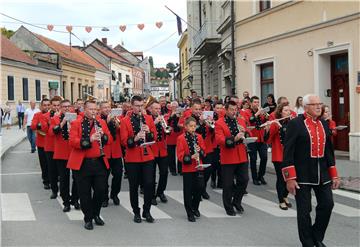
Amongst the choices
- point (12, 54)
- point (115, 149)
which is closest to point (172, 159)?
point (115, 149)

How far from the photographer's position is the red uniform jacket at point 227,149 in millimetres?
8485

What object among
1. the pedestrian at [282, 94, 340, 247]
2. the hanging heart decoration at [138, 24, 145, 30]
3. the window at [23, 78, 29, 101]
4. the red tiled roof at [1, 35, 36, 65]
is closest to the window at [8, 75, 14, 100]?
the red tiled roof at [1, 35, 36, 65]

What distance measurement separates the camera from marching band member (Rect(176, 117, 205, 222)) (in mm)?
8109

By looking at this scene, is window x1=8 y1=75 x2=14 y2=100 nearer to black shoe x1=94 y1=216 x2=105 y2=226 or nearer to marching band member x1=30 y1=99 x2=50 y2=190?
marching band member x1=30 y1=99 x2=50 y2=190

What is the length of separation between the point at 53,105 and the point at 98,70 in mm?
54837

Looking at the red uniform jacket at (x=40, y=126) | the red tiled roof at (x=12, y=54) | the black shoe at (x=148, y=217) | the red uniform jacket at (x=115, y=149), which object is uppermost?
the red tiled roof at (x=12, y=54)

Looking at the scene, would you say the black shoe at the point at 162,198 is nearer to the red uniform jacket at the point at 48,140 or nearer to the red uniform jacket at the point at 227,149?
the red uniform jacket at the point at 227,149

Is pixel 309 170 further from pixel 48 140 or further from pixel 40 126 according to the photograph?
pixel 40 126

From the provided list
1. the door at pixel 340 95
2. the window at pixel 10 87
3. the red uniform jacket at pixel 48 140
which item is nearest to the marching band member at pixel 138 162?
the red uniform jacket at pixel 48 140

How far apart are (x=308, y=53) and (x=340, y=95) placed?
1664mm

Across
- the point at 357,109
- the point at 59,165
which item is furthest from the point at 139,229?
the point at 357,109

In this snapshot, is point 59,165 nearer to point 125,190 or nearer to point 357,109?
point 125,190

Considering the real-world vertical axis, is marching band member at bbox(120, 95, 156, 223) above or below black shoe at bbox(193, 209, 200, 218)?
above

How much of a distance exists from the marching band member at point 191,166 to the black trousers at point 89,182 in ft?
4.15
